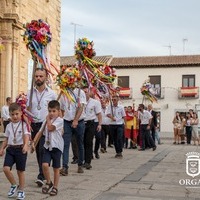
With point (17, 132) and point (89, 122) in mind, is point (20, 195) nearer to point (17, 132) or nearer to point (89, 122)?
point (17, 132)

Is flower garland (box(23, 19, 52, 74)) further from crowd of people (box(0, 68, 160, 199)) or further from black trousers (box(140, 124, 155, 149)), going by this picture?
black trousers (box(140, 124, 155, 149))

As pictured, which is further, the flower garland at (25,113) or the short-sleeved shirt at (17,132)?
the flower garland at (25,113)

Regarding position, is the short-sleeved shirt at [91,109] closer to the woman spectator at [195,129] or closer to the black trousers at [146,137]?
the black trousers at [146,137]

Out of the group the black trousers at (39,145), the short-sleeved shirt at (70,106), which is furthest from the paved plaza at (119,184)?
the short-sleeved shirt at (70,106)

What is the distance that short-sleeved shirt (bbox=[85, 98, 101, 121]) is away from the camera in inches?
376

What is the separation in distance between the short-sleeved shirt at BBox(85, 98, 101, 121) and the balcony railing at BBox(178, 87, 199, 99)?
35.0 meters

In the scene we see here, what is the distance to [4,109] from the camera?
13.7 meters

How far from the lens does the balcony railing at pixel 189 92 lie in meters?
43.9

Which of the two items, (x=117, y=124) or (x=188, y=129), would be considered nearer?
(x=117, y=124)

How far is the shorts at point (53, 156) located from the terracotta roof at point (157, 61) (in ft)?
130

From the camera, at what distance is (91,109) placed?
32.0ft

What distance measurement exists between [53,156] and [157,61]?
132 ft

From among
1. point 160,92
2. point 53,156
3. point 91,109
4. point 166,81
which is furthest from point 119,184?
point 166,81

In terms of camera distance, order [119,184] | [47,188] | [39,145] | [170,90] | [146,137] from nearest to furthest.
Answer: [47,188] → [39,145] → [119,184] → [146,137] → [170,90]
